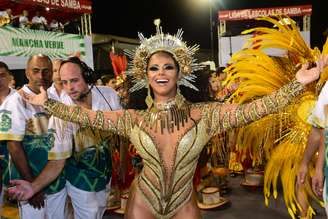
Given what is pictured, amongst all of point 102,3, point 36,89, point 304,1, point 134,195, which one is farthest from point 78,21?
point 304,1

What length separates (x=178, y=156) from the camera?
2.52m

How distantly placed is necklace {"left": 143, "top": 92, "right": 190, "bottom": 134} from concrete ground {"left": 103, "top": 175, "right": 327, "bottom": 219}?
9.01 ft

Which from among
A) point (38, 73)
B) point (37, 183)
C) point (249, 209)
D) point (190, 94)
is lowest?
point (249, 209)

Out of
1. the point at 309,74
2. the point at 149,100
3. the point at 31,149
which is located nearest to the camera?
the point at 309,74

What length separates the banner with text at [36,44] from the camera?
7.36 metres

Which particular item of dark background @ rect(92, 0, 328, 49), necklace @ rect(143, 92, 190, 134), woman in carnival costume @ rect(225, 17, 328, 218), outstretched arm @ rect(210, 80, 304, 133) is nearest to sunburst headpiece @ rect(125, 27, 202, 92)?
necklace @ rect(143, 92, 190, 134)

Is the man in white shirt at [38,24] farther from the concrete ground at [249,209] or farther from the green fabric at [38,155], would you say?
the green fabric at [38,155]

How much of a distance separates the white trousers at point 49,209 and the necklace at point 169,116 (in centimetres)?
124

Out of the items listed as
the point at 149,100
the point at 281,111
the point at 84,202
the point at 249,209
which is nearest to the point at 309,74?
the point at 149,100

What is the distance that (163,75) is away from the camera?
99.8 inches

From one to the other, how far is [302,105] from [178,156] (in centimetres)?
150

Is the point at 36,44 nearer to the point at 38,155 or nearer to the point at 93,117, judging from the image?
the point at 38,155

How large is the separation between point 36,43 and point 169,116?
6.16 metres

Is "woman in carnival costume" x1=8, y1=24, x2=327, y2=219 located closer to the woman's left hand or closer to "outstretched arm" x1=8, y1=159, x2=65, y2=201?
the woman's left hand
